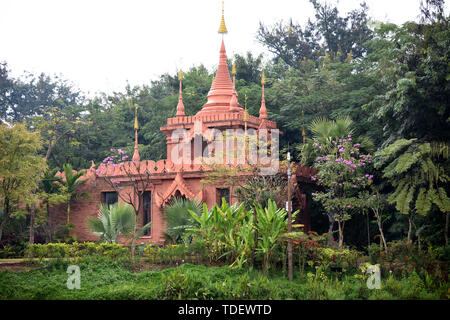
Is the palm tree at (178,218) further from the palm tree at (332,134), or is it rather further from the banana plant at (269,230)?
the palm tree at (332,134)

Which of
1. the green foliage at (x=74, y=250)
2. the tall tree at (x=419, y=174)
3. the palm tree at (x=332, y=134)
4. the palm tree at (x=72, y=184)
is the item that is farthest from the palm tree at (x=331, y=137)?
the palm tree at (x=72, y=184)

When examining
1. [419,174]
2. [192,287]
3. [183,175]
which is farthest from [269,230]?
[183,175]

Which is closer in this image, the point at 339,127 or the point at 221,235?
the point at 221,235

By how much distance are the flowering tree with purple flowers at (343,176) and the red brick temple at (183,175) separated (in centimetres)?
144

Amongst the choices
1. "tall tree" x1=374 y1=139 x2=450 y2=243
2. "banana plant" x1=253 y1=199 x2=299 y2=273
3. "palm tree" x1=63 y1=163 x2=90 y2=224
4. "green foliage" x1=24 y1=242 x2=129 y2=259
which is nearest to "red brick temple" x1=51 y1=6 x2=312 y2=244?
"palm tree" x1=63 y1=163 x2=90 y2=224

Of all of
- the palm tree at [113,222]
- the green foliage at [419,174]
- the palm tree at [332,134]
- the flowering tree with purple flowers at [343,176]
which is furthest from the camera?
the palm tree at [332,134]

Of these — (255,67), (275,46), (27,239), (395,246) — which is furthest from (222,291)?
(275,46)

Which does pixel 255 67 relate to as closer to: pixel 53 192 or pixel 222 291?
pixel 53 192

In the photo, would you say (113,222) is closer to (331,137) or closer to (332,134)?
(331,137)

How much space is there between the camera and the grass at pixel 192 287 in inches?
429

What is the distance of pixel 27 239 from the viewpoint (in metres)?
21.7

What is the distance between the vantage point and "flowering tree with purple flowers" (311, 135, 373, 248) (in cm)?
1822

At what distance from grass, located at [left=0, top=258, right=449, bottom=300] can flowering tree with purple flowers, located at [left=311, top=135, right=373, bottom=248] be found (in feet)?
18.1

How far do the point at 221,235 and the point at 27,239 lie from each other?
34.7 ft
